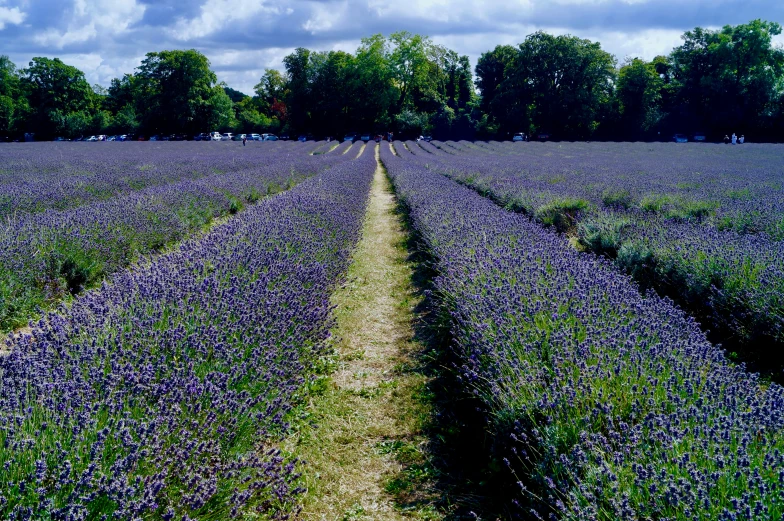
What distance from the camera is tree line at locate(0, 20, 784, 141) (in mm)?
42062

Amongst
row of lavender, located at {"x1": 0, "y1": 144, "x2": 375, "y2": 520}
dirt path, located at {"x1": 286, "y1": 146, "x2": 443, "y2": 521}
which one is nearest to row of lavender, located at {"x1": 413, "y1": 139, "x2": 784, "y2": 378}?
dirt path, located at {"x1": 286, "y1": 146, "x2": 443, "y2": 521}

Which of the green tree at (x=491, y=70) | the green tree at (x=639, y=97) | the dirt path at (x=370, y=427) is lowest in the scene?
the dirt path at (x=370, y=427)

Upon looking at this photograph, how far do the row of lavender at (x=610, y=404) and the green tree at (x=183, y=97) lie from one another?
179 ft

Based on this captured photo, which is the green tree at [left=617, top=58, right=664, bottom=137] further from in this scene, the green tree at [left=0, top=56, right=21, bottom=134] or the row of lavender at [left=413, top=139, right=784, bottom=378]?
the green tree at [left=0, top=56, right=21, bottom=134]

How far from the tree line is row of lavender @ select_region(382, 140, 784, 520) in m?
46.2

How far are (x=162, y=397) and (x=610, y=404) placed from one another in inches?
75.2

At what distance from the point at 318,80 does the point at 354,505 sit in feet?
182

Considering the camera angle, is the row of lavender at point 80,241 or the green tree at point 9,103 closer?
the row of lavender at point 80,241

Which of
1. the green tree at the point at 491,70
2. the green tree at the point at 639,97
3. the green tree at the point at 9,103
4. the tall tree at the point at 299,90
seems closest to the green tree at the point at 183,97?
the tall tree at the point at 299,90

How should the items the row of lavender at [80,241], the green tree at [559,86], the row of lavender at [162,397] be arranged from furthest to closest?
1. the green tree at [559,86]
2. the row of lavender at [80,241]
3. the row of lavender at [162,397]

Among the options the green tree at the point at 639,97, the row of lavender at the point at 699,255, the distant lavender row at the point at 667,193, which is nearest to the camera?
the row of lavender at the point at 699,255

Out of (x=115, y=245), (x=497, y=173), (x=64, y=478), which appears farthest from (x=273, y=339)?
(x=497, y=173)

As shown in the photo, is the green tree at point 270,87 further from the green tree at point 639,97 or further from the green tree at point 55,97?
the green tree at point 639,97

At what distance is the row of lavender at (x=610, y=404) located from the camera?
1735 millimetres
